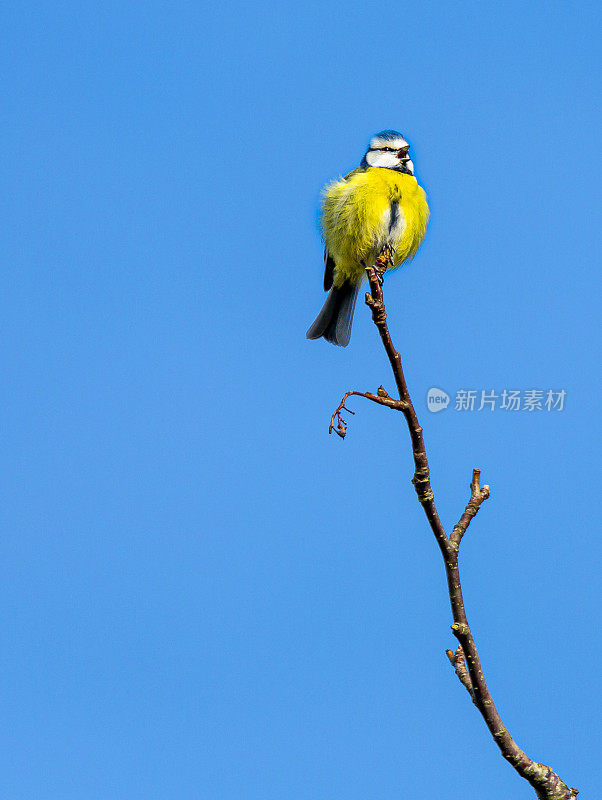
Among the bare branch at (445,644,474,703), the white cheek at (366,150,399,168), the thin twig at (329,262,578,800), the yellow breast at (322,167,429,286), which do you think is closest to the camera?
the thin twig at (329,262,578,800)

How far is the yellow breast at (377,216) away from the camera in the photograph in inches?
259

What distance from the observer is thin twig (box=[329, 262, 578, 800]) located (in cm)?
249

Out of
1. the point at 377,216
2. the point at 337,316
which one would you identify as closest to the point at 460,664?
the point at 377,216

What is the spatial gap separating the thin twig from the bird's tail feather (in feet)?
14.6

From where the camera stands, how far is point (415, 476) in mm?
2746

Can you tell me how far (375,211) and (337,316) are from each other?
1130mm

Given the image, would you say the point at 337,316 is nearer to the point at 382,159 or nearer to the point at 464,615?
the point at 382,159

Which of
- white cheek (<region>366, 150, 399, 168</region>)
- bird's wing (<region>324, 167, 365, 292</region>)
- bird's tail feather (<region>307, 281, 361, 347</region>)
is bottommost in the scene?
bird's tail feather (<region>307, 281, 361, 347</region>)

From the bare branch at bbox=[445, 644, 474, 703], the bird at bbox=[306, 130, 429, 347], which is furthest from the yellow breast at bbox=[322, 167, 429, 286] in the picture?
the bare branch at bbox=[445, 644, 474, 703]

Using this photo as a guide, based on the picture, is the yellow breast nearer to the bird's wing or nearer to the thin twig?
the bird's wing

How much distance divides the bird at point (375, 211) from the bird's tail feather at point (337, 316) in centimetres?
12

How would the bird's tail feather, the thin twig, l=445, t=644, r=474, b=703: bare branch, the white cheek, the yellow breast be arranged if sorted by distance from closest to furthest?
the thin twig < l=445, t=644, r=474, b=703: bare branch < the yellow breast < the white cheek < the bird's tail feather

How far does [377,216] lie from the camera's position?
21.5 ft

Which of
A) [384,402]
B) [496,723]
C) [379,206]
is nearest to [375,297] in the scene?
[384,402]
